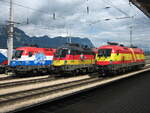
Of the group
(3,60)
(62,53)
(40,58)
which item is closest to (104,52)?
(62,53)

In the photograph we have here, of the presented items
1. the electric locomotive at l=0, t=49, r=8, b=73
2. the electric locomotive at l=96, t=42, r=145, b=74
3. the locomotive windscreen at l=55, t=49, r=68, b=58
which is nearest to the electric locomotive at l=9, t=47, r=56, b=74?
the locomotive windscreen at l=55, t=49, r=68, b=58

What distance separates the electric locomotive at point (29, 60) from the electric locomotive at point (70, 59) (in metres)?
2.79

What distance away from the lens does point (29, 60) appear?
75.0ft

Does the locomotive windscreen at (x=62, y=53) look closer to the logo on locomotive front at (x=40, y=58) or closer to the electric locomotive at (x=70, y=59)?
the electric locomotive at (x=70, y=59)

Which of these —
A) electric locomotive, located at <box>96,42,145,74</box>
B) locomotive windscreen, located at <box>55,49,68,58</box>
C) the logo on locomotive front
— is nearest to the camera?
locomotive windscreen, located at <box>55,49,68,58</box>

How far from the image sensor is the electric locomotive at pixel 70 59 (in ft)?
70.5

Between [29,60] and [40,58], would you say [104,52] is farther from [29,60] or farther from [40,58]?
[29,60]

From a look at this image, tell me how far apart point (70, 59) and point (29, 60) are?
4.78 m

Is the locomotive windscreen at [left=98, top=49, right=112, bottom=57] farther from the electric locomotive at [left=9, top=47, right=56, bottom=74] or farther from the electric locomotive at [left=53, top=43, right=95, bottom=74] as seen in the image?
the electric locomotive at [left=9, top=47, right=56, bottom=74]

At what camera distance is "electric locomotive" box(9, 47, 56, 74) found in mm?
22203

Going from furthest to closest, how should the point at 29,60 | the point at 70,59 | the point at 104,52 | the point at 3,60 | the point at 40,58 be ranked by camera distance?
the point at 3,60 < the point at 40,58 < the point at 29,60 < the point at 104,52 < the point at 70,59

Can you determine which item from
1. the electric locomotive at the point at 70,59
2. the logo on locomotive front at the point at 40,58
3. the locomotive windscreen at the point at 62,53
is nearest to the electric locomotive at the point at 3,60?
the logo on locomotive front at the point at 40,58

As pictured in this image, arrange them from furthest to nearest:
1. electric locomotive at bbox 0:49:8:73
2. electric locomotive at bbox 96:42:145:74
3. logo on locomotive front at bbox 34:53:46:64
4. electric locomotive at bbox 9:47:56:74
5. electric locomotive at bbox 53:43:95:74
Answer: electric locomotive at bbox 0:49:8:73 < logo on locomotive front at bbox 34:53:46:64 < electric locomotive at bbox 9:47:56:74 < electric locomotive at bbox 96:42:145:74 < electric locomotive at bbox 53:43:95:74

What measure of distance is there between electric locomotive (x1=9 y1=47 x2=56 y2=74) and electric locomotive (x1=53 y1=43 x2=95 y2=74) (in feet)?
9.17
